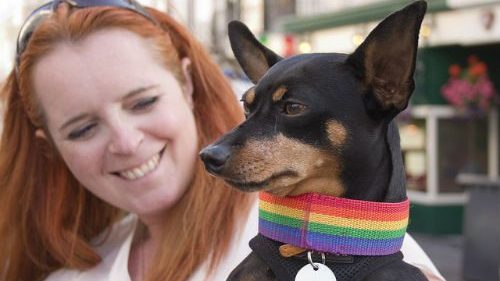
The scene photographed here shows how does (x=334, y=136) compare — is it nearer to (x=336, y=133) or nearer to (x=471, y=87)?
(x=336, y=133)

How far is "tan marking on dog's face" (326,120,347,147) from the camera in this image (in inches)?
49.9

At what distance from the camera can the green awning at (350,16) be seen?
8695mm

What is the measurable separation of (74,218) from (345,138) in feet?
4.81

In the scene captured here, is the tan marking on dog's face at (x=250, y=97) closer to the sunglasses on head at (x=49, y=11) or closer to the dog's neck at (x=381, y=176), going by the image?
the dog's neck at (x=381, y=176)

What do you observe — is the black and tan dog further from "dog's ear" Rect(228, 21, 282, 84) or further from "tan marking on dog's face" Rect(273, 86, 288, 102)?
"dog's ear" Rect(228, 21, 282, 84)

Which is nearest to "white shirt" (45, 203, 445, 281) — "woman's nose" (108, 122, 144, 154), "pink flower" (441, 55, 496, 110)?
"woman's nose" (108, 122, 144, 154)

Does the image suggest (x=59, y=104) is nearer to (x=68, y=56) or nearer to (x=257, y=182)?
(x=68, y=56)

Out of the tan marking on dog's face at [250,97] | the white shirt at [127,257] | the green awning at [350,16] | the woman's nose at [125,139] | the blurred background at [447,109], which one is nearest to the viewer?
the tan marking on dog's face at [250,97]

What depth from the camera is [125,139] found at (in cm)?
198

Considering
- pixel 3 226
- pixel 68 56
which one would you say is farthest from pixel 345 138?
pixel 3 226

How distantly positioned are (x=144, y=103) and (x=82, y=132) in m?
0.21

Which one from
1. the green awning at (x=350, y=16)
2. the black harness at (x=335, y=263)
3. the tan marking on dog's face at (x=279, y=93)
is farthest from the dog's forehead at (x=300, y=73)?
the green awning at (x=350, y=16)

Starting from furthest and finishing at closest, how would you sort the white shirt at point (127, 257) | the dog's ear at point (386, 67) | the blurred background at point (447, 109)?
the blurred background at point (447, 109) → the white shirt at point (127, 257) → the dog's ear at point (386, 67)

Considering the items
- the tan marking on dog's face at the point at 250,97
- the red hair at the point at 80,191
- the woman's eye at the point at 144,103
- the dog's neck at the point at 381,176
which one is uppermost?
the tan marking on dog's face at the point at 250,97
